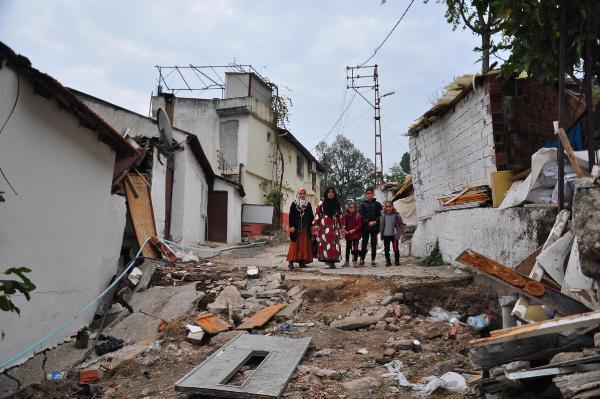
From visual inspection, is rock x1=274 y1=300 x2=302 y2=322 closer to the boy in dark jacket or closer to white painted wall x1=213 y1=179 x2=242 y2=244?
the boy in dark jacket

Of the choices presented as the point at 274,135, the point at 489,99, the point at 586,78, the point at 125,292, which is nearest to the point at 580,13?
the point at 586,78

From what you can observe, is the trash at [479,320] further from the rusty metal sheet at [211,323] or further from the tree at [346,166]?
the tree at [346,166]

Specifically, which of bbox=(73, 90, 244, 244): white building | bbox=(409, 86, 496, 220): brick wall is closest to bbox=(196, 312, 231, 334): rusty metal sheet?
bbox=(409, 86, 496, 220): brick wall

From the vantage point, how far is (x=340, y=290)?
621cm

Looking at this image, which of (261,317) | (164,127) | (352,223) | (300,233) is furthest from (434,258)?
(164,127)

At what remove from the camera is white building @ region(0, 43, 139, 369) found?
421cm

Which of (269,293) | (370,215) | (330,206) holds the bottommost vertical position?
(269,293)

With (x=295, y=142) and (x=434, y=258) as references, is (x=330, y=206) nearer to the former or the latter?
(x=434, y=258)

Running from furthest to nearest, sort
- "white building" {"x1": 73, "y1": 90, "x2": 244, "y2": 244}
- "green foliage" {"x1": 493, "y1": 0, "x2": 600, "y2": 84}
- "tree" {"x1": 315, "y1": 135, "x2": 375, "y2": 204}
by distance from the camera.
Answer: "tree" {"x1": 315, "y1": 135, "x2": 375, "y2": 204} → "white building" {"x1": 73, "y1": 90, "x2": 244, "y2": 244} → "green foliage" {"x1": 493, "y1": 0, "x2": 600, "y2": 84}

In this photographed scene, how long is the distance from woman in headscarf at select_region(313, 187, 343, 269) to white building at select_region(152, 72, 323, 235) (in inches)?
420

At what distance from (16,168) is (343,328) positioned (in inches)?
150

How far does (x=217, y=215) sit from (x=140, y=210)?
759 cm

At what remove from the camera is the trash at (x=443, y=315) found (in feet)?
16.9

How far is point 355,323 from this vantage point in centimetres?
506
